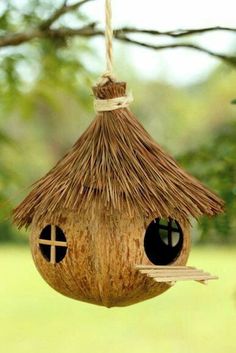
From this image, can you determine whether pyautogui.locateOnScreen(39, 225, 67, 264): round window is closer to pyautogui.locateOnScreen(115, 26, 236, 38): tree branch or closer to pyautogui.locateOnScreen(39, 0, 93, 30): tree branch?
pyautogui.locateOnScreen(115, 26, 236, 38): tree branch

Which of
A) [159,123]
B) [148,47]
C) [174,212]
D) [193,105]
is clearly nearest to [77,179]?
[174,212]

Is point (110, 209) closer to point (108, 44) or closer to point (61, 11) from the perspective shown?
point (108, 44)

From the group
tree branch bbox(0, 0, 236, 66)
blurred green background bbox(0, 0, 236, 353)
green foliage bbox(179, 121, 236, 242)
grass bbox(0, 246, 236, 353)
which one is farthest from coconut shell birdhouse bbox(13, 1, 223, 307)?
grass bbox(0, 246, 236, 353)

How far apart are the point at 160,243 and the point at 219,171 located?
51 cm

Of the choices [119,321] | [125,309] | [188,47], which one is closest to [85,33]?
[188,47]

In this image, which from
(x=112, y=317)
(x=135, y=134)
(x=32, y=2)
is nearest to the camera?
(x=135, y=134)

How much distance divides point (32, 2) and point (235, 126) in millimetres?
770

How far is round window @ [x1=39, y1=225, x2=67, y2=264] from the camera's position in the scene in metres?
1.76

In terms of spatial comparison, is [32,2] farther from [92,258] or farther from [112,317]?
[112,317]

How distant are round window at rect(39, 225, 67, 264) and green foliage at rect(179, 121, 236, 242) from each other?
2.00ft

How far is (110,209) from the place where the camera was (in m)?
1.69

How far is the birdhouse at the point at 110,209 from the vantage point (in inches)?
66.5

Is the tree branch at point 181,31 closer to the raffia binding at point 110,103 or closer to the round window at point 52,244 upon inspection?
the raffia binding at point 110,103

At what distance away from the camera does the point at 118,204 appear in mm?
1674
